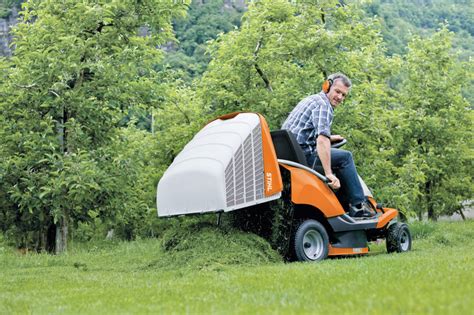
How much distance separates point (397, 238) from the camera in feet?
34.8

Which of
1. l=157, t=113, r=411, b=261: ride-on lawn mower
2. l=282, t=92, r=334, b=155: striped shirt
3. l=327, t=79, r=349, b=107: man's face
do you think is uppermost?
l=327, t=79, r=349, b=107: man's face

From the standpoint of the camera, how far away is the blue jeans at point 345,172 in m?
9.99

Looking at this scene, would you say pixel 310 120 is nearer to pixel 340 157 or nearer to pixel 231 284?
pixel 340 157

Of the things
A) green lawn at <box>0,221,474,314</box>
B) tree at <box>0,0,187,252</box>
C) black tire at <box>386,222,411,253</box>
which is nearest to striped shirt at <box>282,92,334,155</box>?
green lawn at <box>0,221,474,314</box>

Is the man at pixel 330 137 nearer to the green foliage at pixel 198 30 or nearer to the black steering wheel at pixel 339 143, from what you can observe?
the black steering wheel at pixel 339 143

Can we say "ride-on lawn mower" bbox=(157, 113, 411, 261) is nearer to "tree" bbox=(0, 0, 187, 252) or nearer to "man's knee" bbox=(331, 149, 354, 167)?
"man's knee" bbox=(331, 149, 354, 167)

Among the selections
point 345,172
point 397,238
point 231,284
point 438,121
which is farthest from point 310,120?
point 438,121

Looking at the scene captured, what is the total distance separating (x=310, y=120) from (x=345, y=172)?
3.00 feet

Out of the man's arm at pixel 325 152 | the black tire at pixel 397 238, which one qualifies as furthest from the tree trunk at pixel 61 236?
the black tire at pixel 397 238

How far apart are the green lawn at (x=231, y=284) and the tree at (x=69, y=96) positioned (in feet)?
11.3

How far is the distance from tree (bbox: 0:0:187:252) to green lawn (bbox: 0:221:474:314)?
11.3ft

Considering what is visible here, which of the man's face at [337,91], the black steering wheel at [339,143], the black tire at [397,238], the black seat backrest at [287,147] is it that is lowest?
the black tire at [397,238]

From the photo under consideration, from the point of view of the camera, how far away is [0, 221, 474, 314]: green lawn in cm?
504

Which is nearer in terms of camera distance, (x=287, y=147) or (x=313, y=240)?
(x=313, y=240)
